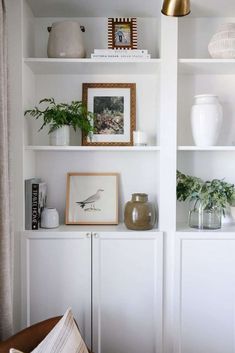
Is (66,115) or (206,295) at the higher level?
(66,115)

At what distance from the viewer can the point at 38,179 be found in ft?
7.26

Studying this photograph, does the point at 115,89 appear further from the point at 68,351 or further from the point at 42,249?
the point at 68,351

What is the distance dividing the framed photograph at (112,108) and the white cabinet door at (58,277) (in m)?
0.67

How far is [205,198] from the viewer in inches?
79.9

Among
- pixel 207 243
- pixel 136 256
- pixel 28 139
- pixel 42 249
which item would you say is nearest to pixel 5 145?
pixel 28 139

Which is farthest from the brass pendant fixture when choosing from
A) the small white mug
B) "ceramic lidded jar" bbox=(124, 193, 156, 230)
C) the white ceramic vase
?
the white ceramic vase

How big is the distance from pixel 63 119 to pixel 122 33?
628 mm

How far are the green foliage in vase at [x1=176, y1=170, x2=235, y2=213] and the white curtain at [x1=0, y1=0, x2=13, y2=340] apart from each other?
0.99 meters

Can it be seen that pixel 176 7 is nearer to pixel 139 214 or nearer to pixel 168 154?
pixel 168 154

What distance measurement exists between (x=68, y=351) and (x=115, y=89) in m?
1.50

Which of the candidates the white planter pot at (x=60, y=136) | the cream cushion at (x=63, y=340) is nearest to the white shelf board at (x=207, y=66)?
the white planter pot at (x=60, y=136)

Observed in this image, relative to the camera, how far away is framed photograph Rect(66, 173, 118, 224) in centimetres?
219

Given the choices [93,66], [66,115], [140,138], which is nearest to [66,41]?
[93,66]

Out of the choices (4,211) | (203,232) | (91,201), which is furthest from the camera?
(91,201)
